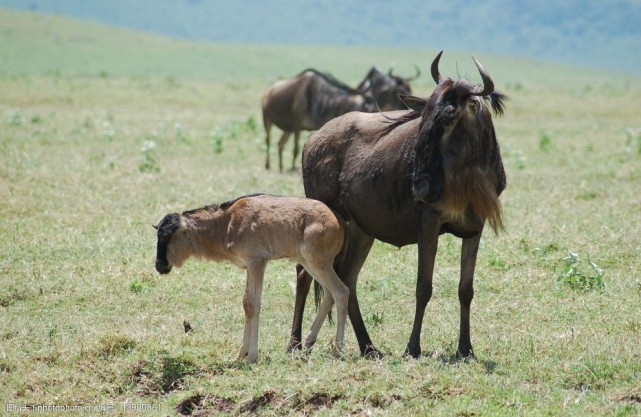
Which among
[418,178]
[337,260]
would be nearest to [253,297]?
[337,260]

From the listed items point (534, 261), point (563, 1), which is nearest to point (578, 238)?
point (534, 261)

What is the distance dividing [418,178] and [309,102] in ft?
39.6

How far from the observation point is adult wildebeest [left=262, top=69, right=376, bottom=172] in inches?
763

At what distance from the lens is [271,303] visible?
33.1 ft

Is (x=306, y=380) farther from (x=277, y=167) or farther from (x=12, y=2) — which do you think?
(x=12, y=2)

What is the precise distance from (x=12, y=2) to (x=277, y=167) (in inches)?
6073

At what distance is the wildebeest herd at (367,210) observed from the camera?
306 inches

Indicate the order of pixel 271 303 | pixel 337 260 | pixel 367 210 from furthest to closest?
1. pixel 271 303
2. pixel 337 260
3. pixel 367 210

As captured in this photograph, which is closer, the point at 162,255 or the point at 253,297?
the point at 253,297

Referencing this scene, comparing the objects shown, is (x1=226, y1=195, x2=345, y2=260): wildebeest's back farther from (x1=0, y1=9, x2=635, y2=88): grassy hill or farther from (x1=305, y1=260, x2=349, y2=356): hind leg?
(x1=0, y1=9, x2=635, y2=88): grassy hill

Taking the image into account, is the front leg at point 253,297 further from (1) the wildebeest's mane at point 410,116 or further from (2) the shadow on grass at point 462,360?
(1) the wildebeest's mane at point 410,116

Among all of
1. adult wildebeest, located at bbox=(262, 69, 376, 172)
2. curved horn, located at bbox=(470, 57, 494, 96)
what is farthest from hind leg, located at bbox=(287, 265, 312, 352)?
adult wildebeest, located at bbox=(262, 69, 376, 172)

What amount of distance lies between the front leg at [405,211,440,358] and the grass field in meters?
0.18

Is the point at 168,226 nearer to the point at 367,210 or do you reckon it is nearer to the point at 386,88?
the point at 367,210
